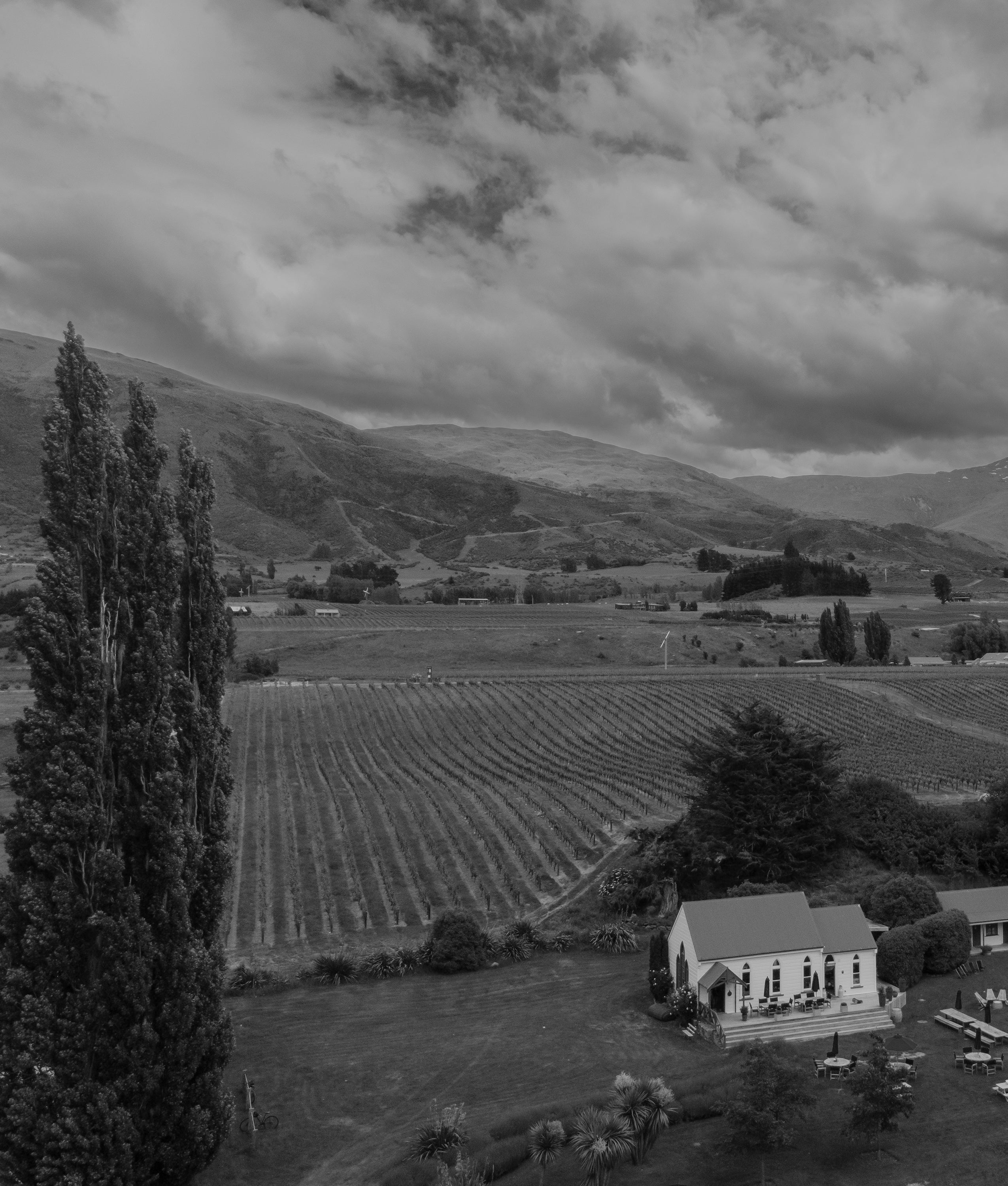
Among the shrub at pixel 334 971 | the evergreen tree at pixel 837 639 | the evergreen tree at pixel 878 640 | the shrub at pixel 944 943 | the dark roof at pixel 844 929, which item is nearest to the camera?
the dark roof at pixel 844 929

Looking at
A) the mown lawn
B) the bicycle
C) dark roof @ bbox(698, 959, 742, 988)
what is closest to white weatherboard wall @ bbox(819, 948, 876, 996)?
the mown lawn

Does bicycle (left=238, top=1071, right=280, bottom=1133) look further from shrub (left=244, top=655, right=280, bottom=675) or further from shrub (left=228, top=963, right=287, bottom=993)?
shrub (left=244, top=655, right=280, bottom=675)

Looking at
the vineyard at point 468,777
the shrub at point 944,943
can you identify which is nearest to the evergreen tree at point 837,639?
the vineyard at point 468,777

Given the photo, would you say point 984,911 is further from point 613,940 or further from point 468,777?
A: point 468,777

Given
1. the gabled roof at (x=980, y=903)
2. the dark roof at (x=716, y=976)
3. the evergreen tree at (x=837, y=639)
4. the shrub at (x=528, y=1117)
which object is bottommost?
the shrub at (x=528, y=1117)

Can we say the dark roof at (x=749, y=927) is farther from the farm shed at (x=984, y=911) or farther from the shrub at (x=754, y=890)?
the farm shed at (x=984, y=911)

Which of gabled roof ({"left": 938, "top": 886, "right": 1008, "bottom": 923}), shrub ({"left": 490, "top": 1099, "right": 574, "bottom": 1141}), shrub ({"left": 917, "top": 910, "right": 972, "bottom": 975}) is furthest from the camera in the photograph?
gabled roof ({"left": 938, "top": 886, "right": 1008, "bottom": 923})

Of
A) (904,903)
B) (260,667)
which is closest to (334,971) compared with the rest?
(904,903)
